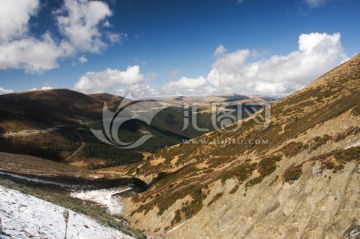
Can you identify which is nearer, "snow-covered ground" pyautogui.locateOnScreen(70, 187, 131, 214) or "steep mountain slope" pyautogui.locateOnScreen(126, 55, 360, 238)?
"steep mountain slope" pyautogui.locateOnScreen(126, 55, 360, 238)

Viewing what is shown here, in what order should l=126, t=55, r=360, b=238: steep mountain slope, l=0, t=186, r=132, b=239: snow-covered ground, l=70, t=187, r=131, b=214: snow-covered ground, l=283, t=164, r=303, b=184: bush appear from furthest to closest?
l=70, t=187, r=131, b=214: snow-covered ground
l=283, t=164, r=303, b=184: bush
l=126, t=55, r=360, b=238: steep mountain slope
l=0, t=186, r=132, b=239: snow-covered ground

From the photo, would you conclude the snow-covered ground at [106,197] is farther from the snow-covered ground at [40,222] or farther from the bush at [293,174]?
the bush at [293,174]

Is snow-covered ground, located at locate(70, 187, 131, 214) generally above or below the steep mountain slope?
below

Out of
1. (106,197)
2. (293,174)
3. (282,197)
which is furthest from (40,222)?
(106,197)

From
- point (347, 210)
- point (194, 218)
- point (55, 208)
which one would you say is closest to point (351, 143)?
point (347, 210)

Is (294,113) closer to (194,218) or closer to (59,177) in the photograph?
(194,218)

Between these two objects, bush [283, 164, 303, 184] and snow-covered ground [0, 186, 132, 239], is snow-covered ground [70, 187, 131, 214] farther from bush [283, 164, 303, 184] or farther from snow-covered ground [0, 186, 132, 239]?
bush [283, 164, 303, 184]

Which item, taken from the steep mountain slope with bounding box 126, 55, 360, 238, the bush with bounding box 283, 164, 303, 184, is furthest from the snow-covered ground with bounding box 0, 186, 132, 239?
the bush with bounding box 283, 164, 303, 184
